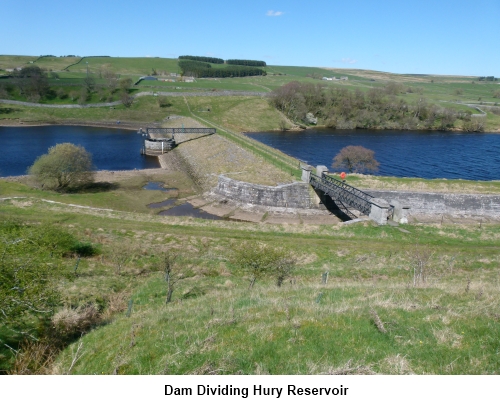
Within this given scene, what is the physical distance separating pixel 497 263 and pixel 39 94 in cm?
12668

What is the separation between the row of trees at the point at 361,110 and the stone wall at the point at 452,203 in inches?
2825

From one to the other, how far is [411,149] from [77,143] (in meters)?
71.8

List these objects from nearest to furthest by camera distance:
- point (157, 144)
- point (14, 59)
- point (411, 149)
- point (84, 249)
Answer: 1. point (84, 249)
2. point (157, 144)
3. point (411, 149)
4. point (14, 59)

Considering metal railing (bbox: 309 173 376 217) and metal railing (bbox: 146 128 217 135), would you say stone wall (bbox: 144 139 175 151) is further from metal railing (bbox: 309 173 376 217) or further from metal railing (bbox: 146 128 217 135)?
metal railing (bbox: 309 173 376 217)

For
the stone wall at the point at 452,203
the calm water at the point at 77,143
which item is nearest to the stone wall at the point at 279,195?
the stone wall at the point at 452,203

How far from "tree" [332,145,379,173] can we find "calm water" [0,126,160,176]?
30.9 meters

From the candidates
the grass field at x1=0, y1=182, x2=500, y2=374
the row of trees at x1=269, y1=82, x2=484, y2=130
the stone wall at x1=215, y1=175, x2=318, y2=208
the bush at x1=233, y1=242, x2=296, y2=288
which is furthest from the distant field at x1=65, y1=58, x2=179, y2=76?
the bush at x1=233, y1=242, x2=296, y2=288

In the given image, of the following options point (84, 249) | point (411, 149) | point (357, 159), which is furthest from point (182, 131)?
point (84, 249)

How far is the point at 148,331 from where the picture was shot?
33.3 feet

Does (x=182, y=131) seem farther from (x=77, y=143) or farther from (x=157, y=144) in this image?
(x=77, y=143)

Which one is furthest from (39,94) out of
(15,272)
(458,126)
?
(458,126)

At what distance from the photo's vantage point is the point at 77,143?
7425 cm

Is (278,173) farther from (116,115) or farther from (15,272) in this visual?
(116,115)

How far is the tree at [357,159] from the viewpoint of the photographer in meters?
54.7
